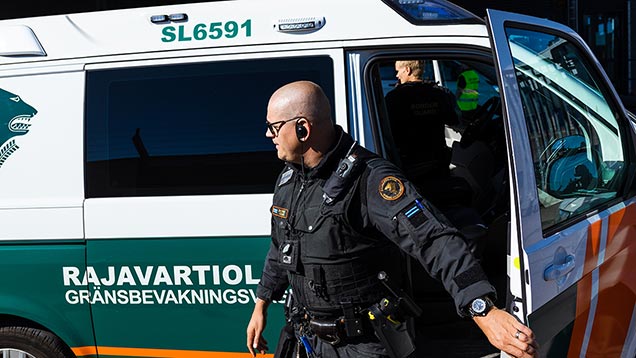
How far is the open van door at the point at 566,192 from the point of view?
8.31ft

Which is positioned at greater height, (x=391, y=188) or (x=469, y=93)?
(x=469, y=93)

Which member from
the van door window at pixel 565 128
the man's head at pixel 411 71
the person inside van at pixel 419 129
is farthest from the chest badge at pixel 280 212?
the man's head at pixel 411 71

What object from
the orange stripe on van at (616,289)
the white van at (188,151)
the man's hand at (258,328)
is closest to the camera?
the man's hand at (258,328)

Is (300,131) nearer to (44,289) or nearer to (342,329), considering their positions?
(342,329)

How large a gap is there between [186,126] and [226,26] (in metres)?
0.46

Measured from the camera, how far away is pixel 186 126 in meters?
3.38

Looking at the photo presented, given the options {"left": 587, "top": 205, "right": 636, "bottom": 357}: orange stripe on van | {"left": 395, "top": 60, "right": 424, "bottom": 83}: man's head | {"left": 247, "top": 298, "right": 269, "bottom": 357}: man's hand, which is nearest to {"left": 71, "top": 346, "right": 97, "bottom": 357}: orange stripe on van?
{"left": 247, "top": 298, "right": 269, "bottom": 357}: man's hand

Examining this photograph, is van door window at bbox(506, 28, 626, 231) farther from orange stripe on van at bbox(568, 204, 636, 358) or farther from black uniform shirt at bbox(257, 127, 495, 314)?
black uniform shirt at bbox(257, 127, 495, 314)

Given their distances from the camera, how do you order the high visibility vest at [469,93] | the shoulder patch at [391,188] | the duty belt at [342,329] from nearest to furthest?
the shoulder patch at [391,188], the duty belt at [342,329], the high visibility vest at [469,93]

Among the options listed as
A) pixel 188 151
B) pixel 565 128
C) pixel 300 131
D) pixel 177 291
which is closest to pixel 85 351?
pixel 177 291

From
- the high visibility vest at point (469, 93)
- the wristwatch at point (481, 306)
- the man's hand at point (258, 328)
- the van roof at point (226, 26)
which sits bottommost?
the man's hand at point (258, 328)

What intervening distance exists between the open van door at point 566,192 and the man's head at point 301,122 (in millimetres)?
586

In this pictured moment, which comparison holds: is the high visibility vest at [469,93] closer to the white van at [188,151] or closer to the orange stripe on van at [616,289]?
the white van at [188,151]

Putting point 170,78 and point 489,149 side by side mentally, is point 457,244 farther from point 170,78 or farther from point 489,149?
point 489,149
